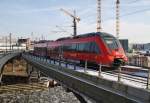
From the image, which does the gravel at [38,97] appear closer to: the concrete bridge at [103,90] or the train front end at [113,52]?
the train front end at [113,52]

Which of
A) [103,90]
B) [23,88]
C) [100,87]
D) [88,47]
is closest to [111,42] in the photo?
[88,47]

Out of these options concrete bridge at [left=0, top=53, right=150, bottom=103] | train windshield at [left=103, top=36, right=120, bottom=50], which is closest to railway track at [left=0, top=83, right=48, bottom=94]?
train windshield at [left=103, top=36, right=120, bottom=50]

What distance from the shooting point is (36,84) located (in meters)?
66.6

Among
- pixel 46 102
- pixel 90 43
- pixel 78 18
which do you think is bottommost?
pixel 46 102

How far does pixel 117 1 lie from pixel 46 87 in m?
70.3

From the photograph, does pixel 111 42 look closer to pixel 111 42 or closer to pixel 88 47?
pixel 111 42

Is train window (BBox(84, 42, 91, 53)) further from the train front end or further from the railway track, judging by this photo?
the railway track

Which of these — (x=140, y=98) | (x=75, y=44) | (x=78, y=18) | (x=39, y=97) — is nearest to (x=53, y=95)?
(x=39, y=97)

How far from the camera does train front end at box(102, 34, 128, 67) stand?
28.9 meters

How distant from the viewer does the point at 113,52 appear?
96.0ft

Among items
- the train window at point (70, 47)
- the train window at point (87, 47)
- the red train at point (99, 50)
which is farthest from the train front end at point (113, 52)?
the train window at point (70, 47)

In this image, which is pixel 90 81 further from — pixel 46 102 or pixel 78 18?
pixel 78 18

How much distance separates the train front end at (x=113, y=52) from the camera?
28.9m

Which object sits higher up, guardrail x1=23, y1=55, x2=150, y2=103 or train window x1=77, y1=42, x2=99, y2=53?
train window x1=77, y1=42, x2=99, y2=53
